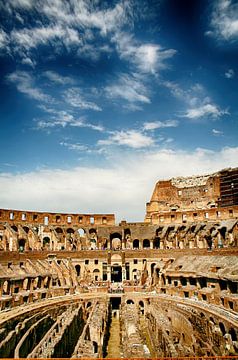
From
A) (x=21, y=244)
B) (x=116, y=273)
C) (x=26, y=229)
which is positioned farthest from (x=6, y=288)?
(x=116, y=273)

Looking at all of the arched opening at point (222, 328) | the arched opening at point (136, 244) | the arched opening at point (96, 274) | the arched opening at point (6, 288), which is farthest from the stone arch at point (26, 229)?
the arched opening at point (222, 328)

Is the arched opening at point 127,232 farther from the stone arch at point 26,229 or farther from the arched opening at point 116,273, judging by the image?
the stone arch at point 26,229

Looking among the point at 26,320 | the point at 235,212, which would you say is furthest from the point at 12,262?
the point at 235,212

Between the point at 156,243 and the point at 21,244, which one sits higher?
the point at 156,243

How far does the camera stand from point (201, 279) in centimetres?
3653

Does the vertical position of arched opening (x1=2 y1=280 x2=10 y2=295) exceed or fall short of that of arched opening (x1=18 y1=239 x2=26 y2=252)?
it falls short

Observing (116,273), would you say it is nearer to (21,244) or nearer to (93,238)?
(93,238)

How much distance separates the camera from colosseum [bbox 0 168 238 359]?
22.2m

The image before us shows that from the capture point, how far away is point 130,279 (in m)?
48.5

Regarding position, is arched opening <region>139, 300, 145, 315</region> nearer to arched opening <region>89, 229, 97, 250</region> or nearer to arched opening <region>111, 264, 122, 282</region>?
arched opening <region>111, 264, 122, 282</region>

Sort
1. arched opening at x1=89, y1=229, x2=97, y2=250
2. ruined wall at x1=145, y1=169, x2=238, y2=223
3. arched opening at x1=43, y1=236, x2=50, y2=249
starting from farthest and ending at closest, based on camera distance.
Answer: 1. arched opening at x1=89, y1=229, x2=97, y2=250
2. arched opening at x1=43, y1=236, x2=50, y2=249
3. ruined wall at x1=145, y1=169, x2=238, y2=223

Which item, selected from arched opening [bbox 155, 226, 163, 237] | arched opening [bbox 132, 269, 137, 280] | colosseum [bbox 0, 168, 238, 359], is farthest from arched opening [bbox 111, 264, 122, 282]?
arched opening [bbox 155, 226, 163, 237]

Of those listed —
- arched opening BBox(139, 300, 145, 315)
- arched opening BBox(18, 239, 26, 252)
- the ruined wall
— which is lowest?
arched opening BBox(139, 300, 145, 315)

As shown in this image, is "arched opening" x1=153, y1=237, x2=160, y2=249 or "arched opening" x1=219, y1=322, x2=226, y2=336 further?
"arched opening" x1=153, y1=237, x2=160, y2=249
